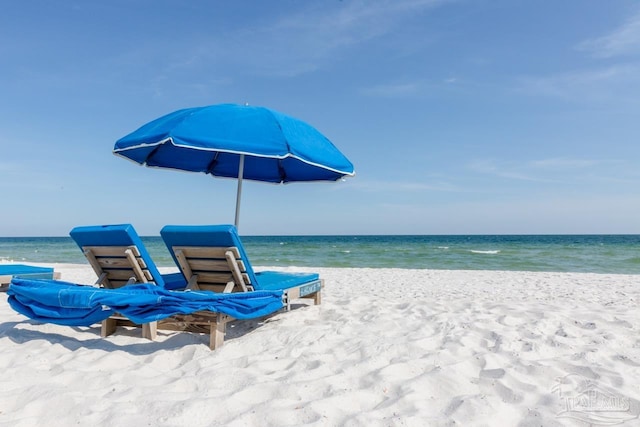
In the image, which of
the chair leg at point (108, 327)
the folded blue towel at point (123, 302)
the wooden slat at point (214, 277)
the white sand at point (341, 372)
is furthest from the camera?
the wooden slat at point (214, 277)

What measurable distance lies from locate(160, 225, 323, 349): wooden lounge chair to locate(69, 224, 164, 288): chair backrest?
9.0 inches

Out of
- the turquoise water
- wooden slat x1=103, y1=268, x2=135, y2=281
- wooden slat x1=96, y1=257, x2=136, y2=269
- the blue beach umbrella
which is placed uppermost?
the blue beach umbrella

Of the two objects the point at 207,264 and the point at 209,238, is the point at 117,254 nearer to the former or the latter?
the point at 207,264

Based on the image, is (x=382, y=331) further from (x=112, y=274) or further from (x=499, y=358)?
(x=112, y=274)

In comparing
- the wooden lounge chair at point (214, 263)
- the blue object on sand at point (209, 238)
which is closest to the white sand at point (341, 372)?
the wooden lounge chair at point (214, 263)

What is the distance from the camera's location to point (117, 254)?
3.79 meters

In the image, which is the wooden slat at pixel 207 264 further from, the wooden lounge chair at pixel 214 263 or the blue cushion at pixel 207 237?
the blue cushion at pixel 207 237

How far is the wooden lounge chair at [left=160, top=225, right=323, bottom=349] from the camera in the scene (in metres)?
3.36

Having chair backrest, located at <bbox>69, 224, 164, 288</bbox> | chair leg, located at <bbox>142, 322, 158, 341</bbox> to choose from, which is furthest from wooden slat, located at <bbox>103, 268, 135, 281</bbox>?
chair leg, located at <bbox>142, 322, 158, 341</bbox>

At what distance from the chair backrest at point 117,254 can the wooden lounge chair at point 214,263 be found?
0.75 feet

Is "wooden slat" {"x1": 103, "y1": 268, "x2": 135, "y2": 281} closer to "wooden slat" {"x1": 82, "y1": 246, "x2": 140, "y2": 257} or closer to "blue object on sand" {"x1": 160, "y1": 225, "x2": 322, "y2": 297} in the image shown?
"wooden slat" {"x1": 82, "y1": 246, "x2": 140, "y2": 257}

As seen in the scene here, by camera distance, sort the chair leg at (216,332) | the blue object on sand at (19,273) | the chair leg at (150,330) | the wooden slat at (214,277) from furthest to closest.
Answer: the blue object on sand at (19,273) → the wooden slat at (214,277) → the chair leg at (150,330) → the chair leg at (216,332)

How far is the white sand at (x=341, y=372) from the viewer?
2.12 m

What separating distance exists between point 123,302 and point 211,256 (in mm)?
778
